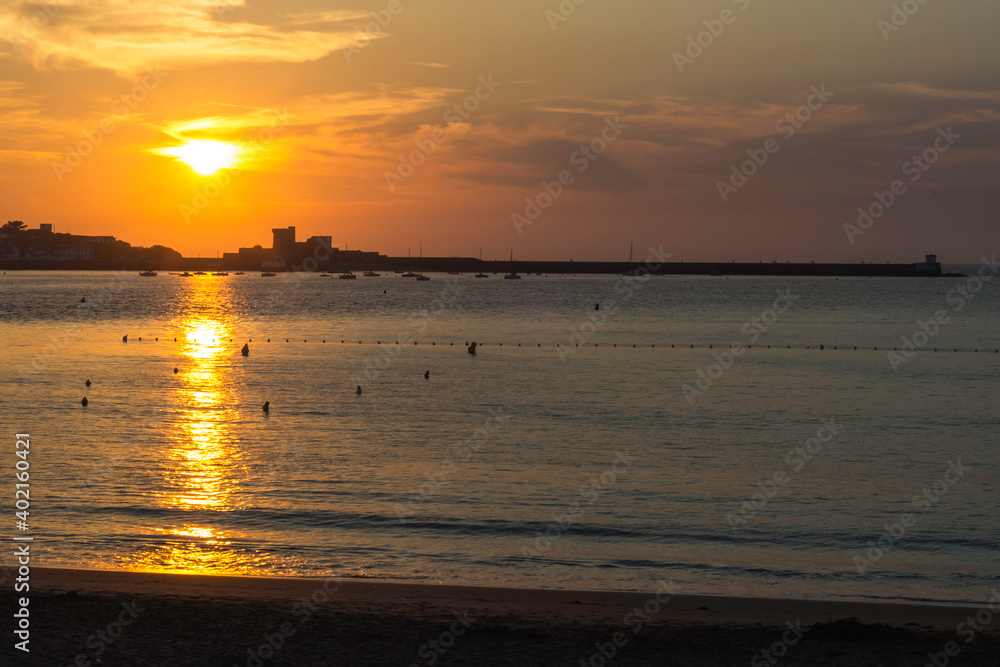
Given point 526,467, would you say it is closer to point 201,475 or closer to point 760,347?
point 201,475

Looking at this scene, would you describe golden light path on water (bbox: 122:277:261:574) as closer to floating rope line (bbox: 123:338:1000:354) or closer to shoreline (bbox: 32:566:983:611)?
shoreline (bbox: 32:566:983:611)

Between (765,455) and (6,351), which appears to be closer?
(765,455)

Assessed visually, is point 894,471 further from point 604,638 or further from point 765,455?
point 604,638

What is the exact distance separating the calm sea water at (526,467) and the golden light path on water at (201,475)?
0.09 m

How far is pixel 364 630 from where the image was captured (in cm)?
1173

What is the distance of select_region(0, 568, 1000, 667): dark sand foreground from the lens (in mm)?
10695

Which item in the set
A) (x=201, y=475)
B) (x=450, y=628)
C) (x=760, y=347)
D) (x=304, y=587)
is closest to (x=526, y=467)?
(x=201, y=475)

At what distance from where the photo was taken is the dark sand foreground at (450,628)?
35.1 ft

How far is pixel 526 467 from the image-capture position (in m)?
25.0

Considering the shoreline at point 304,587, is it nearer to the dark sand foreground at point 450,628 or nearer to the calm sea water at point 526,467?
the dark sand foreground at point 450,628

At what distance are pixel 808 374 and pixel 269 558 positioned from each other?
130ft

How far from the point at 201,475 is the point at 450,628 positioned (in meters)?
13.8

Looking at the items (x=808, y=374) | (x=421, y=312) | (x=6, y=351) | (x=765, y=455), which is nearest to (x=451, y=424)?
(x=765, y=455)

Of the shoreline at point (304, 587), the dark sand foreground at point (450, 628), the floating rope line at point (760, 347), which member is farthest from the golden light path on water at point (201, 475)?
the floating rope line at point (760, 347)
